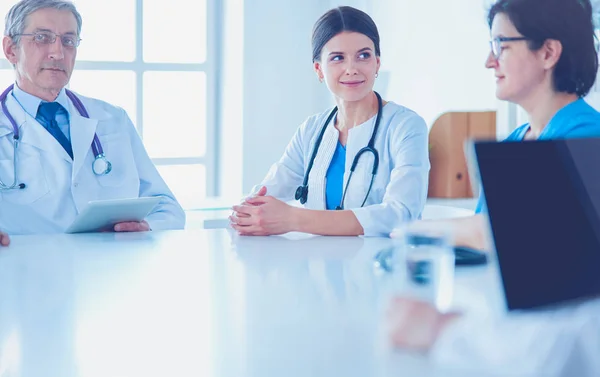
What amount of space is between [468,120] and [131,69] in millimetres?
2277

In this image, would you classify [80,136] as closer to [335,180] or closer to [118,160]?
[118,160]

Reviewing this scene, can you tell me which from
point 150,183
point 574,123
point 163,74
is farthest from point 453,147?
point 163,74

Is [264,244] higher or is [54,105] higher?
[54,105]

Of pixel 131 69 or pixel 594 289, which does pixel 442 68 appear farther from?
pixel 594 289

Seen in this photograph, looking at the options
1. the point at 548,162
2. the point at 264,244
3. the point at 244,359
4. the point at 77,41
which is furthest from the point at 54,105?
the point at 548,162

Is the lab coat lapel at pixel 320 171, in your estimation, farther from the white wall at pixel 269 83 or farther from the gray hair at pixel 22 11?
the white wall at pixel 269 83

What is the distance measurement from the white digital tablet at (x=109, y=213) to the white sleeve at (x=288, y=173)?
0.51 metres

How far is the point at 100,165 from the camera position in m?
2.46

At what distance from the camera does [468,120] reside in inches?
137

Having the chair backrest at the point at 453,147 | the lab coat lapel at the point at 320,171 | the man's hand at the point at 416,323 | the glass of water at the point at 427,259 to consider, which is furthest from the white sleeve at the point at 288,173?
the man's hand at the point at 416,323

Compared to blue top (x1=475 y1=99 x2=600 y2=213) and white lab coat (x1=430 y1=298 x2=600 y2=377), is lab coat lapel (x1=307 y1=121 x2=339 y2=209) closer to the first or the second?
blue top (x1=475 y1=99 x2=600 y2=213)

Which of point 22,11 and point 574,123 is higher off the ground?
point 22,11

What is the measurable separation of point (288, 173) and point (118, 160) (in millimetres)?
611

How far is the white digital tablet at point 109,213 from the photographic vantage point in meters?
1.90
